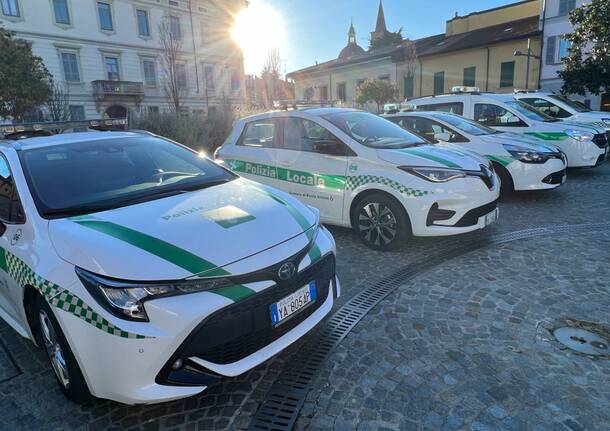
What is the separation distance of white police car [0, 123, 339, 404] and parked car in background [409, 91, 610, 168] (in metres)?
6.53

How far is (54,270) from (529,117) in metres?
8.29

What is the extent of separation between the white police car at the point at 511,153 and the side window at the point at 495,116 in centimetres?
126

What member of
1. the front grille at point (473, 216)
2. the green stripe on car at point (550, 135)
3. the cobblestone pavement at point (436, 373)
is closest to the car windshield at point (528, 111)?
the green stripe on car at point (550, 135)

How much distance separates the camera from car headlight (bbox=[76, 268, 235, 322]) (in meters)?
1.91

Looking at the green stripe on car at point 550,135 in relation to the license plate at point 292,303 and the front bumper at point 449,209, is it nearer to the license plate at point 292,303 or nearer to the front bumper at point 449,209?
the front bumper at point 449,209

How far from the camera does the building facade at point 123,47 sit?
93.4 ft

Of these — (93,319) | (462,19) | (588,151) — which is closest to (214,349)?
(93,319)

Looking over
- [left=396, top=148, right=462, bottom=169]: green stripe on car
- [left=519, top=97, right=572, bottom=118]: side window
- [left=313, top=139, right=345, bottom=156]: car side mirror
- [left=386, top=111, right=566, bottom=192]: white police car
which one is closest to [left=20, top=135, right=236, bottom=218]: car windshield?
[left=313, top=139, right=345, bottom=156]: car side mirror

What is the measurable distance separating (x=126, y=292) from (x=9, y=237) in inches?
46.4

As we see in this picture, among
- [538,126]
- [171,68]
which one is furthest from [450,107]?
[171,68]

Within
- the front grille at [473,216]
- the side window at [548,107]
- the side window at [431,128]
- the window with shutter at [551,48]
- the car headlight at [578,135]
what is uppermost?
the window with shutter at [551,48]

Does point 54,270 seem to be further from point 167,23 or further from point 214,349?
point 167,23

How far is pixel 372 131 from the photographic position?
4.93 metres

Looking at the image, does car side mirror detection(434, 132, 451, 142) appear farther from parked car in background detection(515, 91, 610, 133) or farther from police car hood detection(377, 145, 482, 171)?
parked car in background detection(515, 91, 610, 133)
